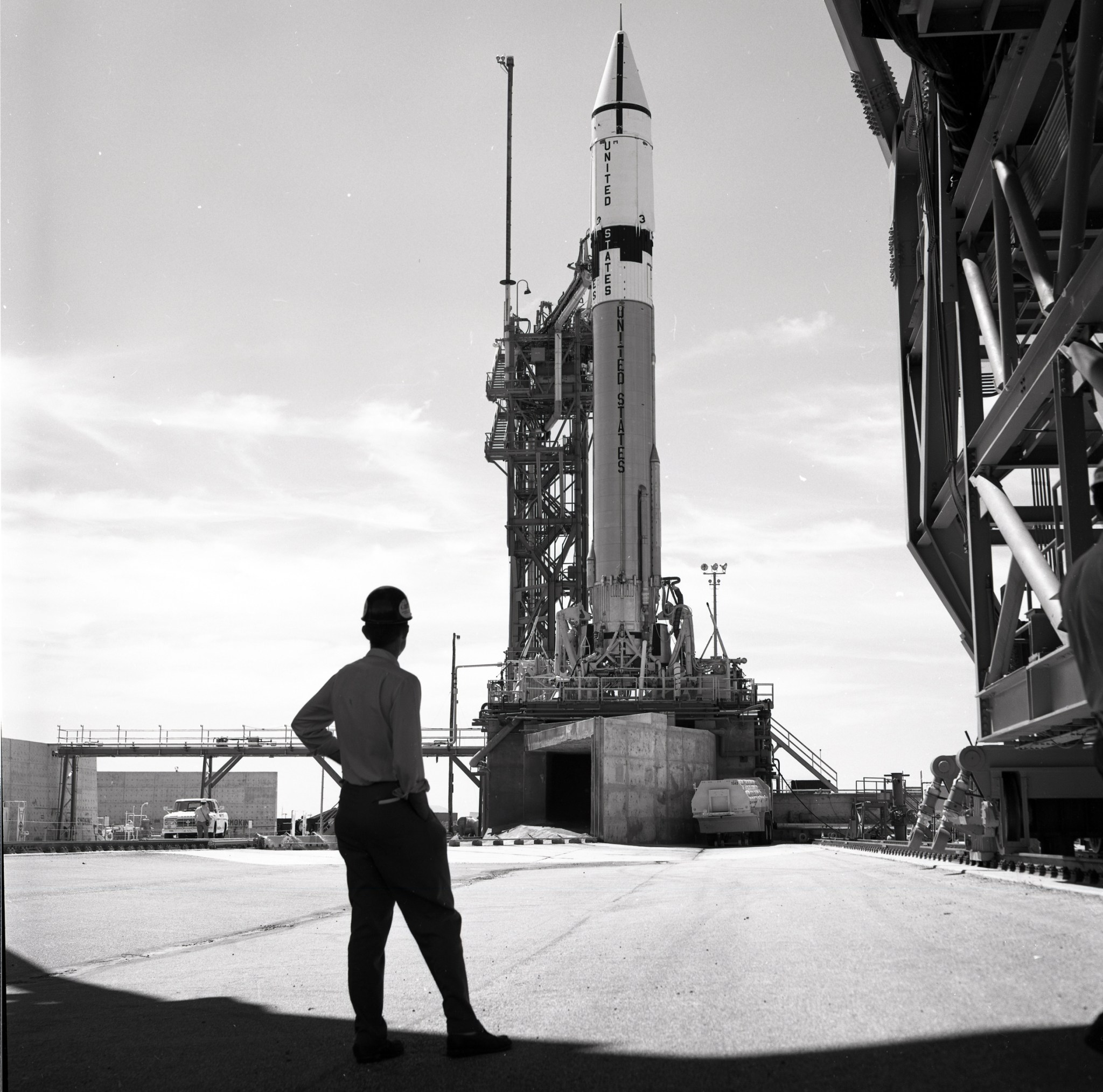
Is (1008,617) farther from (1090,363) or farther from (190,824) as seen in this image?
(190,824)

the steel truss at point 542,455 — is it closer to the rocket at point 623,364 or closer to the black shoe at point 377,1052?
the rocket at point 623,364

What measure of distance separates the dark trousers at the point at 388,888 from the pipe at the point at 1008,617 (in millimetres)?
7903

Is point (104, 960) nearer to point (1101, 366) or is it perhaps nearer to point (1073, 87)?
point (1101, 366)

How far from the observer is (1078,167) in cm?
923

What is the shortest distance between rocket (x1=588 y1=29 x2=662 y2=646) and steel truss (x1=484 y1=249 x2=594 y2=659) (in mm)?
9385

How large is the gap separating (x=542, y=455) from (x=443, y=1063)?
172 feet

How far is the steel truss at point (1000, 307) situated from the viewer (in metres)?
9.28

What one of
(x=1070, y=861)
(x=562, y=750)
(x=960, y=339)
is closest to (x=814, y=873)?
(x=1070, y=861)

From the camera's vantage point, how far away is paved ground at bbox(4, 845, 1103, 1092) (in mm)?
3605

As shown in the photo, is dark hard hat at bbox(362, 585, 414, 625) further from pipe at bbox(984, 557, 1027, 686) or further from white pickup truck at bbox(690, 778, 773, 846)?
white pickup truck at bbox(690, 778, 773, 846)

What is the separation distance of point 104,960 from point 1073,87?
8.48m

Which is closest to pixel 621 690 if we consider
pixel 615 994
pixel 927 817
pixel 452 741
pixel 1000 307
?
pixel 452 741

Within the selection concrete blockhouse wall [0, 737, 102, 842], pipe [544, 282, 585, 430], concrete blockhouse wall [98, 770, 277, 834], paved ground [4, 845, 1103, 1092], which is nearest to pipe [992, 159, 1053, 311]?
paved ground [4, 845, 1103, 1092]

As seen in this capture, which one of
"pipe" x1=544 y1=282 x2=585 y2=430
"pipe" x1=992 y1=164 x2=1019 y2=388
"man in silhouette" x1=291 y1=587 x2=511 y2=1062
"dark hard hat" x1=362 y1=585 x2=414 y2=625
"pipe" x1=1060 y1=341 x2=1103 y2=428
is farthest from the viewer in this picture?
"pipe" x1=544 y1=282 x2=585 y2=430
